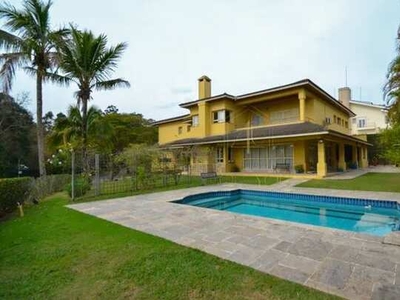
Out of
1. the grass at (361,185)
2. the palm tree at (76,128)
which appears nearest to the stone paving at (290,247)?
the grass at (361,185)

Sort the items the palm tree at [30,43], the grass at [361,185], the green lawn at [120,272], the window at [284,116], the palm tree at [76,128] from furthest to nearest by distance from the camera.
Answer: the window at [284,116] < the palm tree at [76,128] < the palm tree at [30,43] < the grass at [361,185] < the green lawn at [120,272]

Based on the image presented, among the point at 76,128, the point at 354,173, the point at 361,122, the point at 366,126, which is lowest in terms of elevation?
the point at 354,173

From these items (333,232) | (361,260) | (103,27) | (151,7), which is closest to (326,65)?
(151,7)

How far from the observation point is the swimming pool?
28.1 feet

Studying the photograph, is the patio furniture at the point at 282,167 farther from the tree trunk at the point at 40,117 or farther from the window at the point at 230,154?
the tree trunk at the point at 40,117

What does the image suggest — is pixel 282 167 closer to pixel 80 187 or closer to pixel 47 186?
pixel 80 187

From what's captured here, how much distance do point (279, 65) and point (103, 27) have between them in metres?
11.9

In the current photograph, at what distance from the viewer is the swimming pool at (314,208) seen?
8555 millimetres

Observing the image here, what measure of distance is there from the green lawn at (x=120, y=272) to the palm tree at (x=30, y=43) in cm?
1023

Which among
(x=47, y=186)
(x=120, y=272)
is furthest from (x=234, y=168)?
(x=120, y=272)

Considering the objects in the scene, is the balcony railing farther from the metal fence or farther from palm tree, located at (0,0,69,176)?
palm tree, located at (0,0,69,176)

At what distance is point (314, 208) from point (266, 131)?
431 inches

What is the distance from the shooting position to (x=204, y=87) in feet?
84.7

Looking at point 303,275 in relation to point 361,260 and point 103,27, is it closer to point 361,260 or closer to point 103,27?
point 361,260
